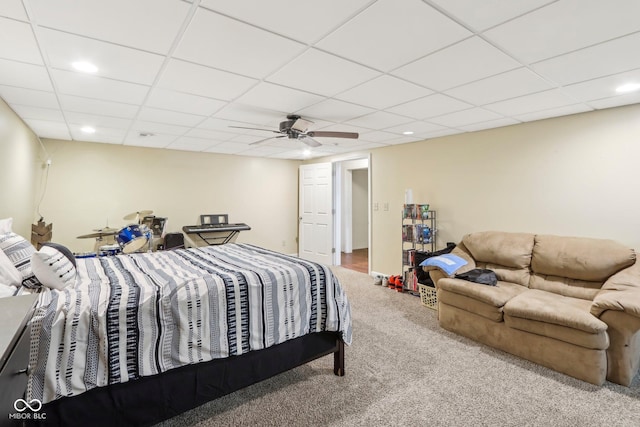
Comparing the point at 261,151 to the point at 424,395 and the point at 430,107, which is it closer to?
the point at 430,107

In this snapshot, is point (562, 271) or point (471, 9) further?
point (562, 271)

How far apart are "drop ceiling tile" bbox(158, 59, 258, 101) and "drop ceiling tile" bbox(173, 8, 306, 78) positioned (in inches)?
4.5

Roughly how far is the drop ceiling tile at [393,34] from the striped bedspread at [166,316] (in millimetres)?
1573

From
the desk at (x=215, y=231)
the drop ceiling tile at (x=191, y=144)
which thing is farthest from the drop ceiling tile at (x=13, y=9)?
the desk at (x=215, y=231)

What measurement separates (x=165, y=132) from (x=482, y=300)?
434 centimetres

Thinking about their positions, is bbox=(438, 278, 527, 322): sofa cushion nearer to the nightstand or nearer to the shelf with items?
the shelf with items

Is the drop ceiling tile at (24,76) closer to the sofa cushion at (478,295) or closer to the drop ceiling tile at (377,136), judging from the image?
the drop ceiling tile at (377,136)

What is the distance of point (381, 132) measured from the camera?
414 cm

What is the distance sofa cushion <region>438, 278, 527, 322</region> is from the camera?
2.81m

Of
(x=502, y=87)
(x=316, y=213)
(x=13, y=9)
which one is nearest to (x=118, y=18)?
(x=13, y=9)

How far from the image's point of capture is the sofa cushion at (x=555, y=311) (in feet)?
7.45

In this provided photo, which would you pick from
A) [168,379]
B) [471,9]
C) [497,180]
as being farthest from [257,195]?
[471,9]

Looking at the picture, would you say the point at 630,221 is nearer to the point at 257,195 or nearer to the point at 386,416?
the point at 386,416

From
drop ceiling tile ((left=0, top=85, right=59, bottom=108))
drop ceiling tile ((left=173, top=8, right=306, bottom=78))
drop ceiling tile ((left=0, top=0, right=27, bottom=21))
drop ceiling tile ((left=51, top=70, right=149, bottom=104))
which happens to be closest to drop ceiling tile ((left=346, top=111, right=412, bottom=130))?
drop ceiling tile ((left=173, top=8, right=306, bottom=78))
